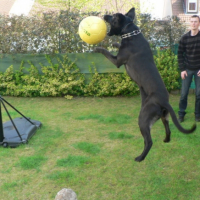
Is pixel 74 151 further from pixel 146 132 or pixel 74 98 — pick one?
pixel 74 98

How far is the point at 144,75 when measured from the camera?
3484 millimetres

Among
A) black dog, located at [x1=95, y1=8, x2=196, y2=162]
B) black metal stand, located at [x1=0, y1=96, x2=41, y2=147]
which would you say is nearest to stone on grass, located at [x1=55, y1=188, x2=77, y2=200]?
black dog, located at [x1=95, y1=8, x2=196, y2=162]

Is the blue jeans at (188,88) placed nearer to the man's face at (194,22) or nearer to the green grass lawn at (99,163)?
the green grass lawn at (99,163)

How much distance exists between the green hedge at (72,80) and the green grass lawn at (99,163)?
6.02ft

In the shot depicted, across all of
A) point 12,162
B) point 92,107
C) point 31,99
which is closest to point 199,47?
point 92,107

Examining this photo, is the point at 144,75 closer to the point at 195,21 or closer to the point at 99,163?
the point at 99,163

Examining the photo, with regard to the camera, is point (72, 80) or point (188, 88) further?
point (72, 80)

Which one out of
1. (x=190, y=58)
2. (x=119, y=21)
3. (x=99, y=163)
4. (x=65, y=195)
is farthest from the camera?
(x=190, y=58)

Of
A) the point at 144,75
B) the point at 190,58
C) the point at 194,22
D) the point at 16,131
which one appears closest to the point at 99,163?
the point at 144,75

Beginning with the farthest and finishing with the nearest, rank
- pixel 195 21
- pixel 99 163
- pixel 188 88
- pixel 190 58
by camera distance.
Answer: pixel 188 88 < pixel 190 58 < pixel 195 21 < pixel 99 163

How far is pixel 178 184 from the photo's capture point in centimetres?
355

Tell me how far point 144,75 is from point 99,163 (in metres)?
1.55

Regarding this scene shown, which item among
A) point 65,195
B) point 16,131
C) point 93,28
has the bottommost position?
point 16,131

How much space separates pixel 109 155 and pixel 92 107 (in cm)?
303
